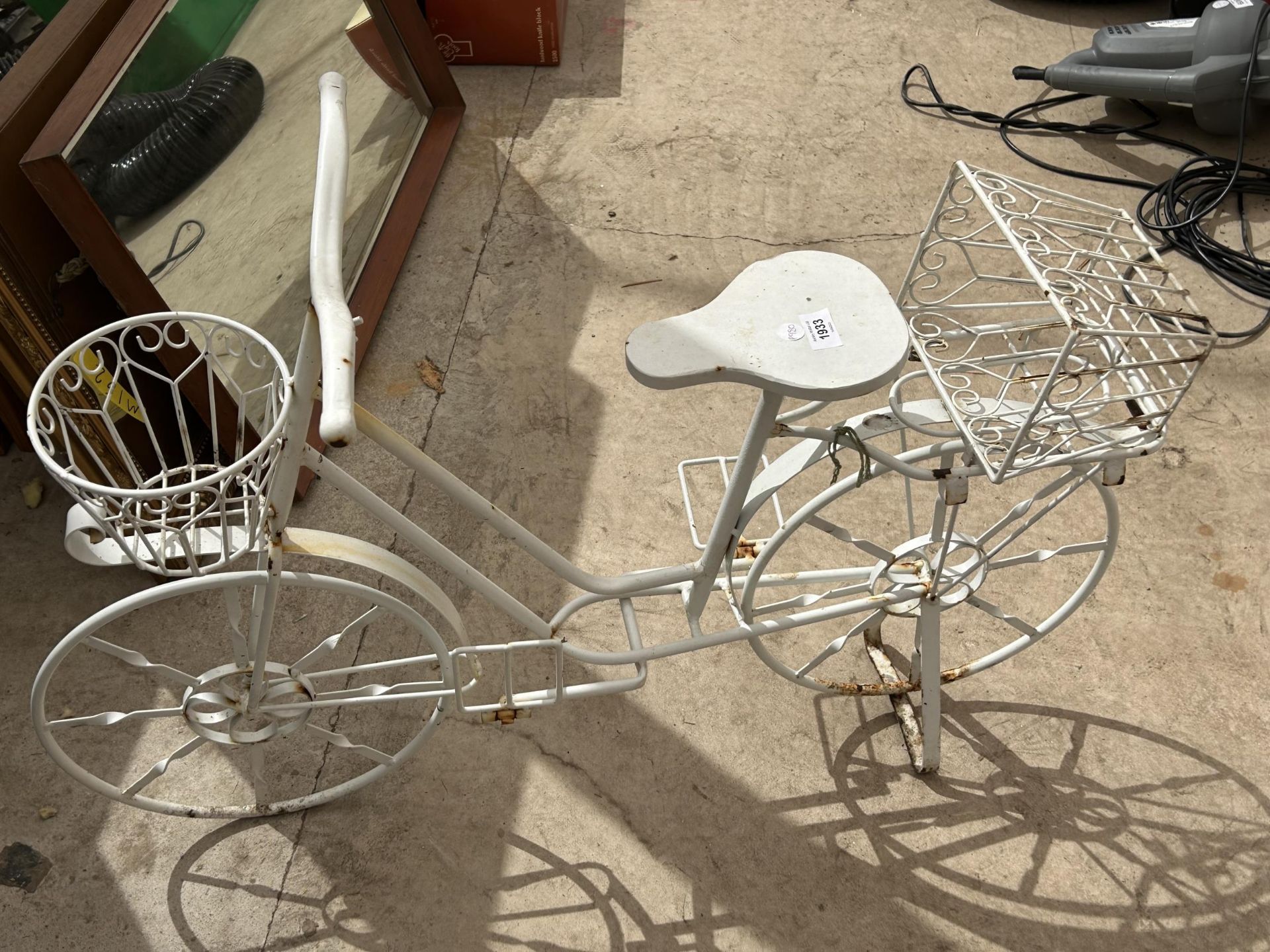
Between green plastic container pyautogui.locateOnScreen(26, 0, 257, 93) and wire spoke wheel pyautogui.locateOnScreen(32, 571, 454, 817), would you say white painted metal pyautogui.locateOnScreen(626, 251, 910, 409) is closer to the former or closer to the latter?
wire spoke wheel pyautogui.locateOnScreen(32, 571, 454, 817)

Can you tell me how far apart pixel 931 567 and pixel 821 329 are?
680mm

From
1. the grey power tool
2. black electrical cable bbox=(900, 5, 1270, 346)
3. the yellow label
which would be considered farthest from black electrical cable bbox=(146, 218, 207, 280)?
the grey power tool

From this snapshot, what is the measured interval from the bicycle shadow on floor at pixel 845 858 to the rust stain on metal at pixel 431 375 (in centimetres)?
111

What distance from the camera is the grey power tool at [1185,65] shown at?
348 centimetres

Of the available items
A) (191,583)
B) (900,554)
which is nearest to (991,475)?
(900,554)

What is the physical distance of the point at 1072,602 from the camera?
2.23 meters

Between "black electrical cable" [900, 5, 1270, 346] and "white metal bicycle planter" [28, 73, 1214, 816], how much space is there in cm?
85

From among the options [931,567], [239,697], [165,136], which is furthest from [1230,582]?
[165,136]

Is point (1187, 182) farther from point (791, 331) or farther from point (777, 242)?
point (791, 331)

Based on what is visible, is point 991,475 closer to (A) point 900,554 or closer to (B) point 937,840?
(A) point 900,554

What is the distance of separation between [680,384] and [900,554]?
29.0 inches

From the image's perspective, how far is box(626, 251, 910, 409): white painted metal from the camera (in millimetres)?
1571

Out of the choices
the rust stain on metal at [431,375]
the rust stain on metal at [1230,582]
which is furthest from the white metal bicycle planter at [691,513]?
the rust stain on metal at [431,375]

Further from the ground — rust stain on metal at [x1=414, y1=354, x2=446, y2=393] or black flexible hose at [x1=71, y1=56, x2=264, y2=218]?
black flexible hose at [x1=71, y1=56, x2=264, y2=218]
